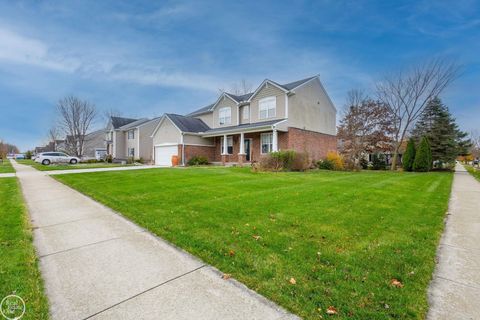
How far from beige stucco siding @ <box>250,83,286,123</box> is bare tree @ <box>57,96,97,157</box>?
31840mm

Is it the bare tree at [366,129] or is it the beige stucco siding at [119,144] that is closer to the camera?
the bare tree at [366,129]

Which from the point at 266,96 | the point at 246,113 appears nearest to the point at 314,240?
the point at 266,96

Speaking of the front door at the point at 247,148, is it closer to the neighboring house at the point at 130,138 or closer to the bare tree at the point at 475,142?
the neighboring house at the point at 130,138

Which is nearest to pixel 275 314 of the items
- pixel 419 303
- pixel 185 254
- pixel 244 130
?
pixel 419 303

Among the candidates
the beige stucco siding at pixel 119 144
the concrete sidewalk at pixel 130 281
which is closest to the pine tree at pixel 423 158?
the concrete sidewalk at pixel 130 281

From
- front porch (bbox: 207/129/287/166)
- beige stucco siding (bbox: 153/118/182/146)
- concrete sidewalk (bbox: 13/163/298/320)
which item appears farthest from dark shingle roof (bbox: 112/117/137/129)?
concrete sidewalk (bbox: 13/163/298/320)

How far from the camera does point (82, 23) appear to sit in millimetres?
13352

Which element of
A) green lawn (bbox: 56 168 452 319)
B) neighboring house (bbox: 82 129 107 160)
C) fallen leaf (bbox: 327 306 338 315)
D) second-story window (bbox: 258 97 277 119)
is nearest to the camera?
fallen leaf (bbox: 327 306 338 315)

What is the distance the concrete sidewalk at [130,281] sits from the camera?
236 centimetres

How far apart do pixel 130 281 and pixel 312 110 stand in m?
22.2

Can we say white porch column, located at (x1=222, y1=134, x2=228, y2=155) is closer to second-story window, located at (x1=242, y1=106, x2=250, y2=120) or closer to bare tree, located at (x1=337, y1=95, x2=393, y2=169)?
second-story window, located at (x1=242, y1=106, x2=250, y2=120)

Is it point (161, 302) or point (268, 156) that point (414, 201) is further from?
point (268, 156)

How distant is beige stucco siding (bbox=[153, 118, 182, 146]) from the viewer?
81.4ft

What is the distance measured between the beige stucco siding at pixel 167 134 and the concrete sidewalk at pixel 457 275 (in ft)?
73.4
